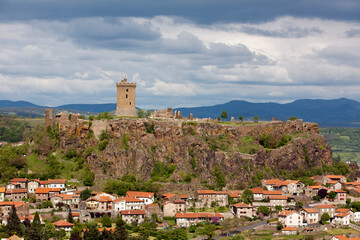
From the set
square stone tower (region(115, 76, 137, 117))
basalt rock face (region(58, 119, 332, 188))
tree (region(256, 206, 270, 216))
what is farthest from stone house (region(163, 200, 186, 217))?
square stone tower (region(115, 76, 137, 117))

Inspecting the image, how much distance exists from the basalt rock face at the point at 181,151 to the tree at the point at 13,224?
857 inches

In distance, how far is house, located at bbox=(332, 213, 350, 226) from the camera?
82750mm

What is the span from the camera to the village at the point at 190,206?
79.5 m

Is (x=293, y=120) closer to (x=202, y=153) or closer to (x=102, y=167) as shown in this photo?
(x=202, y=153)

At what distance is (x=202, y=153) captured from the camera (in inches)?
3848

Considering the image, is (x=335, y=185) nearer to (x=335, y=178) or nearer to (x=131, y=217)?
(x=335, y=178)

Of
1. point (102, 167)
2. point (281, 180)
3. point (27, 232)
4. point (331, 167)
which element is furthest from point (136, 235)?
point (331, 167)

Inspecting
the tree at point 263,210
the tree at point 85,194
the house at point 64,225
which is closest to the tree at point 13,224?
the house at point 64,225

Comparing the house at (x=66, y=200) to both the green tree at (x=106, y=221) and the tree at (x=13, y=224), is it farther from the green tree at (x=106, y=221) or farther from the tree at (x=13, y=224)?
the tree at (x=13, y=224)

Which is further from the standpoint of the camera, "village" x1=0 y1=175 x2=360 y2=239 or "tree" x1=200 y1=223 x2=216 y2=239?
"village" x1=0 y1=175 x2=360 y2=239

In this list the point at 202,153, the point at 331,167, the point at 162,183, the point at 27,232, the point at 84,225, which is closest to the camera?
the point at 27,232

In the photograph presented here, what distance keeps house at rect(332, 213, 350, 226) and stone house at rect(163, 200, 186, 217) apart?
22.2 metres

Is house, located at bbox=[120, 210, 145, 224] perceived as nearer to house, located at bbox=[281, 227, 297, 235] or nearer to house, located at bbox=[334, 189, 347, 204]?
house, located at bbox=[281, 227, 297, 235]

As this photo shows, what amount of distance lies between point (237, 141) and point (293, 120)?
55.5 ft
